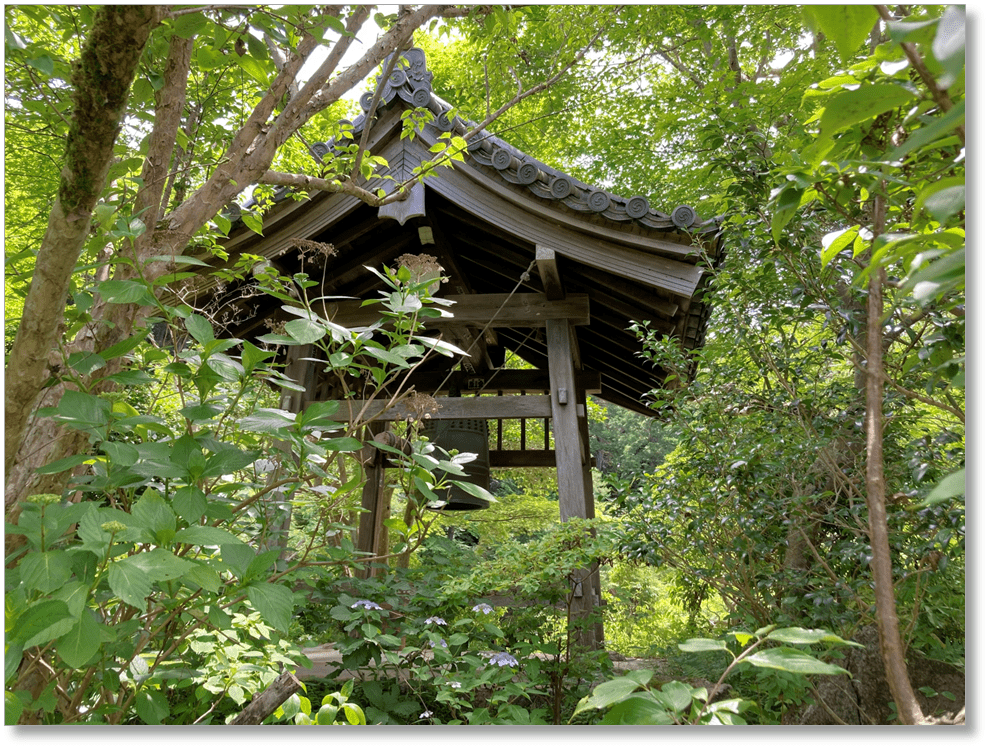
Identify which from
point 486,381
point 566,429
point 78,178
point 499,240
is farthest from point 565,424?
point 78,178

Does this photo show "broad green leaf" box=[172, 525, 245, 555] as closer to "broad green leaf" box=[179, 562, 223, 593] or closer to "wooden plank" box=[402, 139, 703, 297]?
"broad green leaf" box=[179, 562, 223, 593]

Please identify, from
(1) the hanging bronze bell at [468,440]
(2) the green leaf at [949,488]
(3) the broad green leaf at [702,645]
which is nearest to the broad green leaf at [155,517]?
(3) the broad green leaf at [702,645]

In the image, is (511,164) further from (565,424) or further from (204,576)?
(204,576)

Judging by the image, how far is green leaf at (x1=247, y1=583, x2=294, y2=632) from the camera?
2.89 feet

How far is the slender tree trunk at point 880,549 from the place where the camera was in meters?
0.80

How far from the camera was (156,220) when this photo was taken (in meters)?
1.23

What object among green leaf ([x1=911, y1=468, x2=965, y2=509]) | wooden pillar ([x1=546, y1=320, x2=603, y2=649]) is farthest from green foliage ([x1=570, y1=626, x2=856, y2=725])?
wooden pillar ([x1=546, y1=320, x2=603, y2=649])

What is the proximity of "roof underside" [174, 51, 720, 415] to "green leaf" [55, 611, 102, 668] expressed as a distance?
146cm

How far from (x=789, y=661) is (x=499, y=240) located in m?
2.94

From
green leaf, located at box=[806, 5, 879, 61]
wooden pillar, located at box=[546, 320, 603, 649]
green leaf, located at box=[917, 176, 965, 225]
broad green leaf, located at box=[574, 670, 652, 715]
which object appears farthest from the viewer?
wooden pillar, located at box=[546, 320, 603, 649]

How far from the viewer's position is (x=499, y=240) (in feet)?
11.2

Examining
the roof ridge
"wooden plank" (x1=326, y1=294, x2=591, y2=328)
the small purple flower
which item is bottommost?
the small purple flower

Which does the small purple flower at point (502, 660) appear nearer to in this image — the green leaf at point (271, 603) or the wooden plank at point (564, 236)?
the green leaf at point (271, 603)

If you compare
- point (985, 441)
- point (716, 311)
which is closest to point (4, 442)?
point (985, 441)
